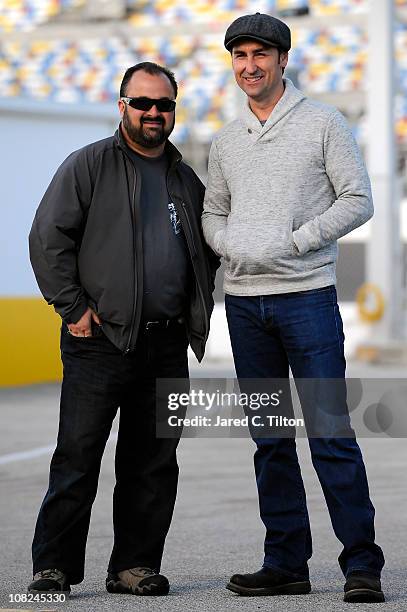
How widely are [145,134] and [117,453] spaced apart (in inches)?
45.0

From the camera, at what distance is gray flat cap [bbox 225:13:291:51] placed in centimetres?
460

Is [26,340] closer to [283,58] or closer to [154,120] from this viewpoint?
[154,120]

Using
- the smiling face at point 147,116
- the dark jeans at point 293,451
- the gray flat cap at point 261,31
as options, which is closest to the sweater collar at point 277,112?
the gray flat cap at point 261,31

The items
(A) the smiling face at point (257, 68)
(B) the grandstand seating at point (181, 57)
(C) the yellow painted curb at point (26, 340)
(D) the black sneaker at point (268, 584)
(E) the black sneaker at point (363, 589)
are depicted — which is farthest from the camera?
(B) the grandstand seating at point (181, 57)

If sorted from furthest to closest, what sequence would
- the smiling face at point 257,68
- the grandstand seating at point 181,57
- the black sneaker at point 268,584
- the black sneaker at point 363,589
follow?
the grandstand seating at point 181,57, the black sneaker at point 268,584, the smiling face at point 257,68, the black sneaker at point 363,589

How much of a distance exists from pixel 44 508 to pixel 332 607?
1.05 meters

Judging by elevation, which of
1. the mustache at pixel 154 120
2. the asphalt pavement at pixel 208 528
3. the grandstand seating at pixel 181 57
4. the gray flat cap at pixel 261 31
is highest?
the grandstand seating at pixel 181 57

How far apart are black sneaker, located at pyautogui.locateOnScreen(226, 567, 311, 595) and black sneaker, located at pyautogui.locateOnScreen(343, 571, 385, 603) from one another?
0.88 feet

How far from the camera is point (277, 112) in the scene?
4.64 metres

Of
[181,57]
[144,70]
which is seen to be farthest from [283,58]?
[181,57]

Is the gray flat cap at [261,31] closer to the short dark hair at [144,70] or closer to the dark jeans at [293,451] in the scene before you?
the short dark hair at [144,70]

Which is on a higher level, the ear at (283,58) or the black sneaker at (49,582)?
the ear at (283,58)

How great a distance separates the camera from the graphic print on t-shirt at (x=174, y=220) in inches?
188

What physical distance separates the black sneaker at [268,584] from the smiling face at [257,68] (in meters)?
1.63
